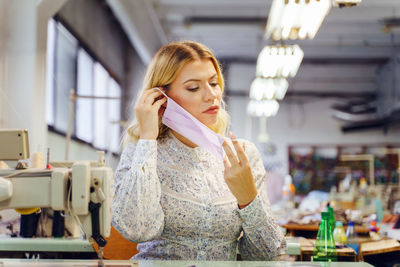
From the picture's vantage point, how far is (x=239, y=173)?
1.63m

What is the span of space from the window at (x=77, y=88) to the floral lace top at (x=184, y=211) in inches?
98.8

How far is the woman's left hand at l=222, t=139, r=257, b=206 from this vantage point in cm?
163

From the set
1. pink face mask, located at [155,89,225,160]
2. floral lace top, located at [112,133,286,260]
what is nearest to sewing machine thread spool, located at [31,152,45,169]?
floral lace top, located at [112,133,286,260]

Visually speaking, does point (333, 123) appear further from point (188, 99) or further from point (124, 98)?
point (188, 99)

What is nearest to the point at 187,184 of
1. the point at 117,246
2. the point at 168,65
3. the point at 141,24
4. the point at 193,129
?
the point at 193,129

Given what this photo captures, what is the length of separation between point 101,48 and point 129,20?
67 centimetres

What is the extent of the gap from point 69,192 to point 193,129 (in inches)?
24.5

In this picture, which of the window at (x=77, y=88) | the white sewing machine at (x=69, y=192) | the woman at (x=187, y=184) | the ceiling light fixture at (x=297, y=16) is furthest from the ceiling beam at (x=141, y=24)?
the white sewing machine at (x=69, y=192)

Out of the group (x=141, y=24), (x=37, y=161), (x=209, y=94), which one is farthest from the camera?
(x=141, y=24)

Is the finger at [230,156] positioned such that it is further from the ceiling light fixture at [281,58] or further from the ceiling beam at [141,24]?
the ceiling beam at [141,24]

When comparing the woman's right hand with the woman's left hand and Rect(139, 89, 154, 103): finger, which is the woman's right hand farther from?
the woman's left hand

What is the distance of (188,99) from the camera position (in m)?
1.85

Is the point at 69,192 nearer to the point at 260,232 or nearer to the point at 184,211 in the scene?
the point at 184,211

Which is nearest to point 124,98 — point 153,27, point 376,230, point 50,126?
point 153,27
